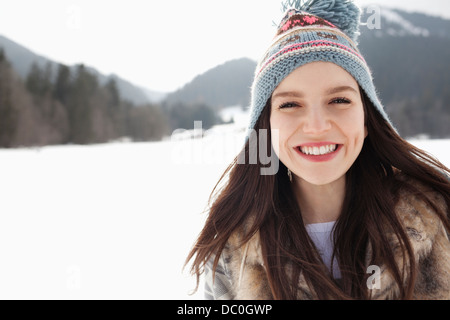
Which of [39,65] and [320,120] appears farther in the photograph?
[39,65]

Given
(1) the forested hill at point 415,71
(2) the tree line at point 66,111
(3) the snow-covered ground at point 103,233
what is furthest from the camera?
(1) the forested hill at point 415,71

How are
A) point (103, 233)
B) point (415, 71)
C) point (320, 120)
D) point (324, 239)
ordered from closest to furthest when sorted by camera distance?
point (320, 120) → point (324, 239) → point (103, 233) → point (415, 71)

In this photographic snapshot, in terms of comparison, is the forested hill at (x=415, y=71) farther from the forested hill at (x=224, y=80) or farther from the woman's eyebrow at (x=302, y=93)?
the woman's eyebrow at (x=302, y=93)

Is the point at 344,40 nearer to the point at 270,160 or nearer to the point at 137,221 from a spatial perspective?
the point at 270,160

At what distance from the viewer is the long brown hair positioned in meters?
1.04

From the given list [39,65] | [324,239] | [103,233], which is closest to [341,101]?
[324,239]

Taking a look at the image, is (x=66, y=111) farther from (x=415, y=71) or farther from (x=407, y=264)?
(x=415, y=71)

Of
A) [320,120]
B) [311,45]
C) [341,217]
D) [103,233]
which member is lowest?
[103,233]

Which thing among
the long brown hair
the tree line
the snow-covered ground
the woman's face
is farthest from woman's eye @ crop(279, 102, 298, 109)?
the tree line

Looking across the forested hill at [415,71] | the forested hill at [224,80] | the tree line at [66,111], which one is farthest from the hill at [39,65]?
the forested hill at [224,80]

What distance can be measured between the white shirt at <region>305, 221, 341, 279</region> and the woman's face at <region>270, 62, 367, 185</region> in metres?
0.24

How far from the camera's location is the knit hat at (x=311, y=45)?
1.08m

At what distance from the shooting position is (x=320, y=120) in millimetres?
1009

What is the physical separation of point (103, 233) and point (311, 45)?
119 inches
